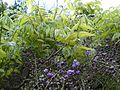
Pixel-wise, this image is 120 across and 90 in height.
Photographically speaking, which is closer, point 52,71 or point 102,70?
point 52,71

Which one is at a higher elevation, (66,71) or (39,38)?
(39,38)

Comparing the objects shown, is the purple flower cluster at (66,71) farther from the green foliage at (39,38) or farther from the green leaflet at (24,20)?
the green leaflet at (24,20)

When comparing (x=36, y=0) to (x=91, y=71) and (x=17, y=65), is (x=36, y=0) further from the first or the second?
(x=91, y=71)

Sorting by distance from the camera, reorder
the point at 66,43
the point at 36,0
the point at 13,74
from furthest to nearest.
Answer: the point at 36,0
the point at 13,74
the point at 66,43

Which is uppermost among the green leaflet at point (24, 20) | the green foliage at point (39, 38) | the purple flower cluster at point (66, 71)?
the green leaflet at point (24, 20)

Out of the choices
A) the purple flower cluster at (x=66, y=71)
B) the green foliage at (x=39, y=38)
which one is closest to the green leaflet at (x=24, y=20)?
the green foliage at (x=39, y=38)

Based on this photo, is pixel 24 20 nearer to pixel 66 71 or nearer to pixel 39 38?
pixel 39 38

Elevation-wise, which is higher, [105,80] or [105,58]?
[105,58]

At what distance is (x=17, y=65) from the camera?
5.40 ft

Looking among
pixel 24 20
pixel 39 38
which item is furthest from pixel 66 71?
pixel 24 20

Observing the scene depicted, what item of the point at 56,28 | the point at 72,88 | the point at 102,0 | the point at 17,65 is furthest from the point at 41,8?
the point at 102,0

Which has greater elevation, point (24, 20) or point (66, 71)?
point (24, 20)

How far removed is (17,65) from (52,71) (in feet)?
0.60

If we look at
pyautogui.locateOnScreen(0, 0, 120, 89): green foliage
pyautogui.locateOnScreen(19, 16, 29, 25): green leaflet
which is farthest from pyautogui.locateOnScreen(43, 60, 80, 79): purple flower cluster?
pyautogui.locateOnScreen(19, 16, 29, 25): green leaflet
